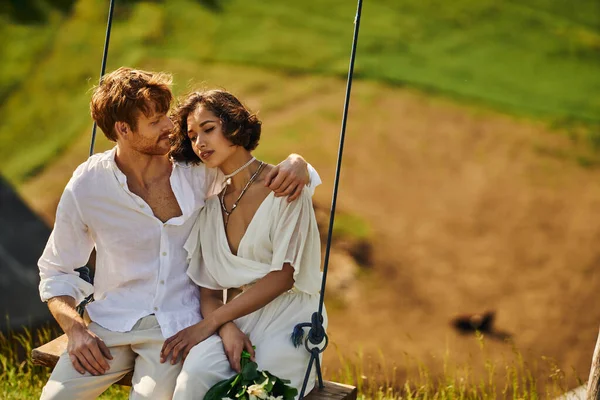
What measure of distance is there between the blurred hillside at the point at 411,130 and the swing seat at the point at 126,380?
4.13m

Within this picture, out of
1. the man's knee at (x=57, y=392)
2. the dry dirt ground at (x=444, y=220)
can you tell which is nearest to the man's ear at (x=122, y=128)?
the man's knee at (x=57, y=392)

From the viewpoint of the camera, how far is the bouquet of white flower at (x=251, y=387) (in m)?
2.93

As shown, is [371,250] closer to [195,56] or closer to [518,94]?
[518,94]

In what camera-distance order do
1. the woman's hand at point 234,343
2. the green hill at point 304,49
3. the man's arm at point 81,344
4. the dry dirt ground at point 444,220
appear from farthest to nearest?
1. the green hill at point 304,49
2. the dry dirt ground at point 444,220
3. the man's arm at point 81,344
4. the woman's hand at point 234,343

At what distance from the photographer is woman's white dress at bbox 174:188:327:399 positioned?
309cm

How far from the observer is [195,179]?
3.32 m

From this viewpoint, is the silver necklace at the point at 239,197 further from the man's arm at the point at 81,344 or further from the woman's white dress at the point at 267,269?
the man's arm at the point at 81,344

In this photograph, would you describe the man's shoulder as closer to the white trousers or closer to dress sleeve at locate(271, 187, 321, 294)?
the white trousers

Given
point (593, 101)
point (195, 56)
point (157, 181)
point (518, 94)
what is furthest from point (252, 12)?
point (157, 181)

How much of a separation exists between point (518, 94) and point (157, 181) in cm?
839

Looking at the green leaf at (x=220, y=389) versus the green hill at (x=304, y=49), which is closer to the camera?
the green leaf at (x=220, y=389)

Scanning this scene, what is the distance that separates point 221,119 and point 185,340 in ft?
2.39

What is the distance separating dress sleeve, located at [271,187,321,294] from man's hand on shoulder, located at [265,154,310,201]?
0.03 metres

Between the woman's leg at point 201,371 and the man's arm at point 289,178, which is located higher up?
the man's arm at point 289,178
